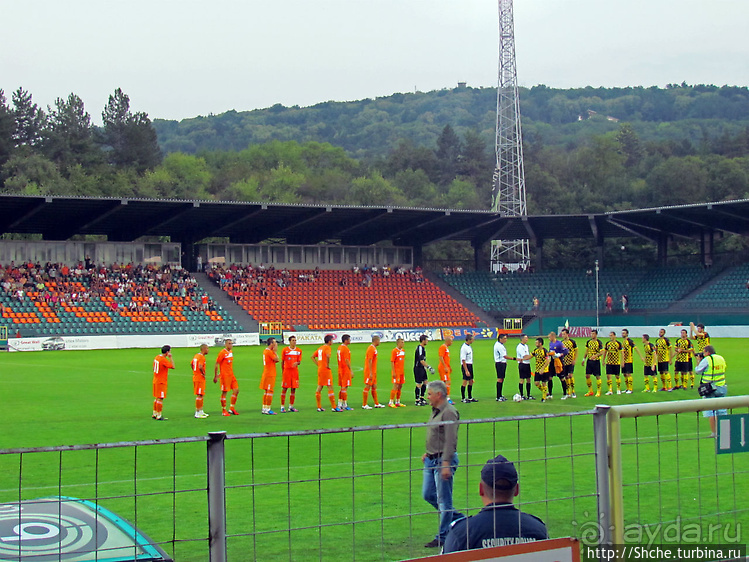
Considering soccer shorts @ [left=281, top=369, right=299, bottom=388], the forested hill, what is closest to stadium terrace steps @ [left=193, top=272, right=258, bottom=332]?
soccer shorts @ [left=281, top=369, right=299, bottom=388]

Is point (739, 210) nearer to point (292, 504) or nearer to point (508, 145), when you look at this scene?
point (508, 145)

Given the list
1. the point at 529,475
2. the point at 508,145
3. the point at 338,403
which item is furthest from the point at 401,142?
the point at 529,475

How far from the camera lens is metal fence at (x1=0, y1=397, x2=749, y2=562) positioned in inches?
227

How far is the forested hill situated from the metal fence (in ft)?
449

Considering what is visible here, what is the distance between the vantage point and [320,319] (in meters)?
60.0

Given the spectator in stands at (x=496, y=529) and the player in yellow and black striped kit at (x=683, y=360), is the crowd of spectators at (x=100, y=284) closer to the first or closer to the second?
the player in yellow and black striped kit at (x=683, y=360)

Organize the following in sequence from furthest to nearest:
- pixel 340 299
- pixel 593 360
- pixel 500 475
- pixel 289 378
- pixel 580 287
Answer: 1. pixel 580 287
2. pixel 340 299
3. pixel 593 360
4. pixel 289 378
5. pixel 500 475

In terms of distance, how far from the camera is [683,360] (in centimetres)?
2577

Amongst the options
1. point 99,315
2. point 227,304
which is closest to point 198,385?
point 99,315

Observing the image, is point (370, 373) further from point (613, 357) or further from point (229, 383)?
point (613, 357)

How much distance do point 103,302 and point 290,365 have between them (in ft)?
122

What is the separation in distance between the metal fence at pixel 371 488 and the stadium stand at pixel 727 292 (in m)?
46.9

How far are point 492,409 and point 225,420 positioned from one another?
6.45 m

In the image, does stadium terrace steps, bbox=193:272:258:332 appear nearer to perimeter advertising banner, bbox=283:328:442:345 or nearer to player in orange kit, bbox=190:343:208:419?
perimeter advertising banner, bbox=283:328:442:345
